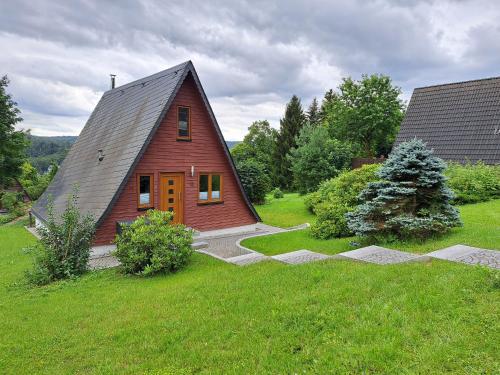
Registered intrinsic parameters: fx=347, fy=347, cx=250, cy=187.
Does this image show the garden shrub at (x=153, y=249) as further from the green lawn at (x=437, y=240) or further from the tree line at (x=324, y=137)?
the tree line at (x=324, y=137)

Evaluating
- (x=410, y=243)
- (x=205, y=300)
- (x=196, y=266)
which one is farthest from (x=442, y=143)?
(x=205, y=300)

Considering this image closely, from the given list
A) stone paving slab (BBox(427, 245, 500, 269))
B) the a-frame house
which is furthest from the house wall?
stone paving slab (BBox(427, 245, 500, 269))

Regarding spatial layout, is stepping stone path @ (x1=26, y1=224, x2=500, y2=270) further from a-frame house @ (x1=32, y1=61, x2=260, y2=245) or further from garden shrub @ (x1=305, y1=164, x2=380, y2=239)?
garden shrub @ (x1=305, y1=164, x2=380, y2=239)

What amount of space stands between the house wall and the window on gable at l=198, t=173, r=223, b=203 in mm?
208

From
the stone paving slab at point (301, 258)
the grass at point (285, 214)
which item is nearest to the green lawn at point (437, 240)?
the stone paving slab at point (301, 258)

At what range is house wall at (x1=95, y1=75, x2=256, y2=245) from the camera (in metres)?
11.8

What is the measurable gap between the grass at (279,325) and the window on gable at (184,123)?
747cm

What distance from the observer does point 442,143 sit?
63.3ft

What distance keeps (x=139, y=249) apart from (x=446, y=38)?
40.7 ft

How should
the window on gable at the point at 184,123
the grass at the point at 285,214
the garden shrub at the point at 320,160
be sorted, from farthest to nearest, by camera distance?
the garden shrub at the point at 320,160 → the grass at the point at 285,214 → the window on gable at the point at 184,123

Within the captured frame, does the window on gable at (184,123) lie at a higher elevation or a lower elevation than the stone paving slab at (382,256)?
higher

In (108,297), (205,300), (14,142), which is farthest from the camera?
(14,142)

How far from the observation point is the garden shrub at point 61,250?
8.41 m

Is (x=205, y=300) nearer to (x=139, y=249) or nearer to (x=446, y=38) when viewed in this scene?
(x=139, y=249)
